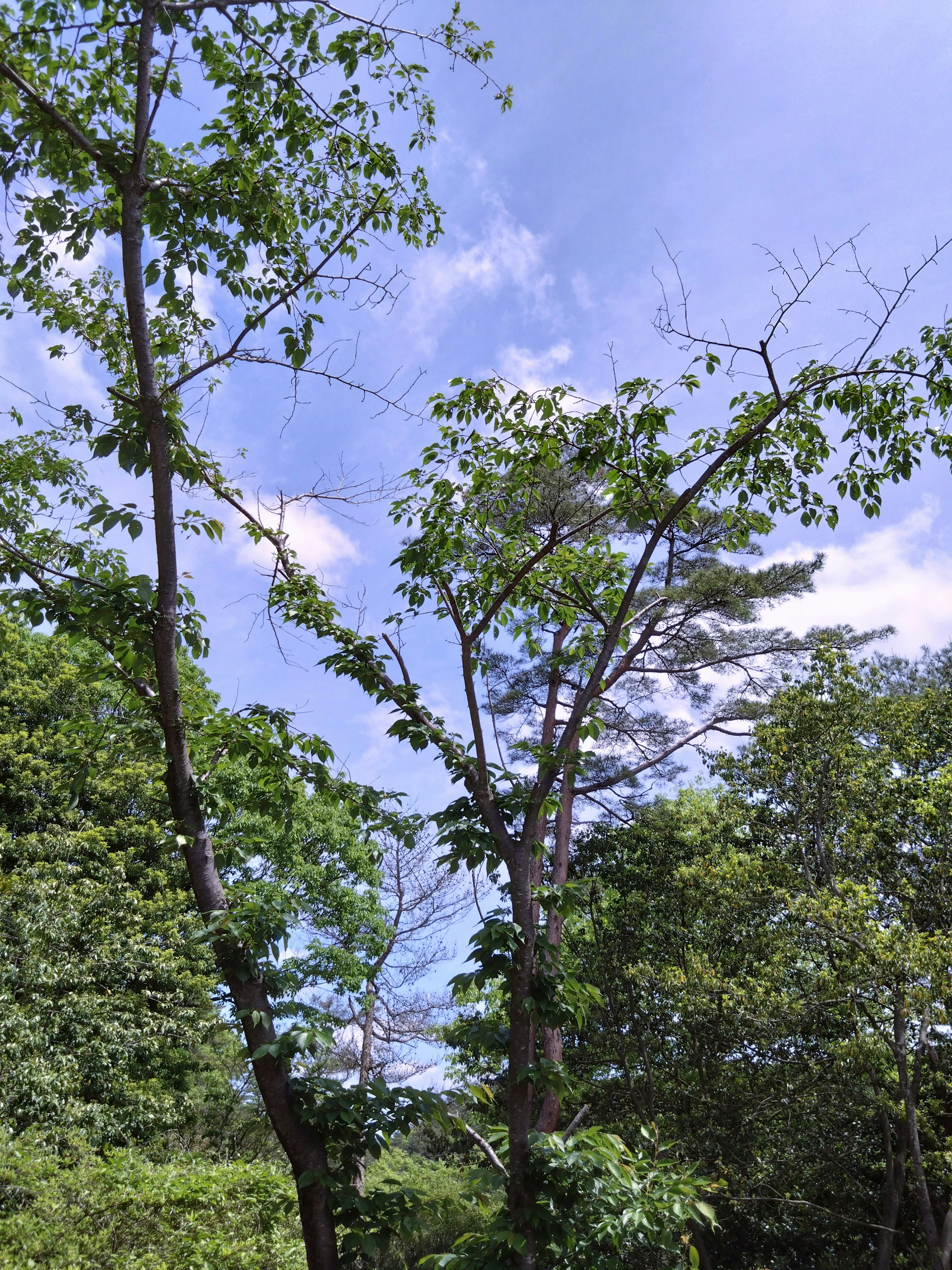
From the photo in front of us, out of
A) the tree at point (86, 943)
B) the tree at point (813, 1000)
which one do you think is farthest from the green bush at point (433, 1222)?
the tree at point (86, 943)

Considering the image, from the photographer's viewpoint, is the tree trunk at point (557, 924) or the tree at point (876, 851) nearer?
the tree at point (876, 851)

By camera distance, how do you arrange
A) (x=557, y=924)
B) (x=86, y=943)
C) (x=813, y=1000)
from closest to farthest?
1. (x=813, y=1000)
2. (x=557, y=924)
3. (x=86, y=943)

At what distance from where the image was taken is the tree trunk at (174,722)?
9.33 feet

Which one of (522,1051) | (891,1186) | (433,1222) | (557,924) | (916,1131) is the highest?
(557,924)

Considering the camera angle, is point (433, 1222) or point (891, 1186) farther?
point (433, 1222)

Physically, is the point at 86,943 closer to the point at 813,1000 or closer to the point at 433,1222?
the point at 433,1222

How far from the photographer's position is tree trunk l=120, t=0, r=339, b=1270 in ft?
9.33

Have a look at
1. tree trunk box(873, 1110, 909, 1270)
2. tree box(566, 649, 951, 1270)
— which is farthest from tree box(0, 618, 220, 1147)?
tree trunk box(873, 1110, 909, 1270)

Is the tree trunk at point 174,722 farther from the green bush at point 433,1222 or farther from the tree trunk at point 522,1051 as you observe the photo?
the green bush at point 433,1222

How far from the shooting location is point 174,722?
3133mm

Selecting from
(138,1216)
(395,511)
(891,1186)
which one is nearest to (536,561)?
(395,511)

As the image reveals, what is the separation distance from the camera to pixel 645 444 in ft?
11.2

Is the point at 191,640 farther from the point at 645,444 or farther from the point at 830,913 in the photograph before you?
the point at 830,913

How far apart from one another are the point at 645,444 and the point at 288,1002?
269 cm
